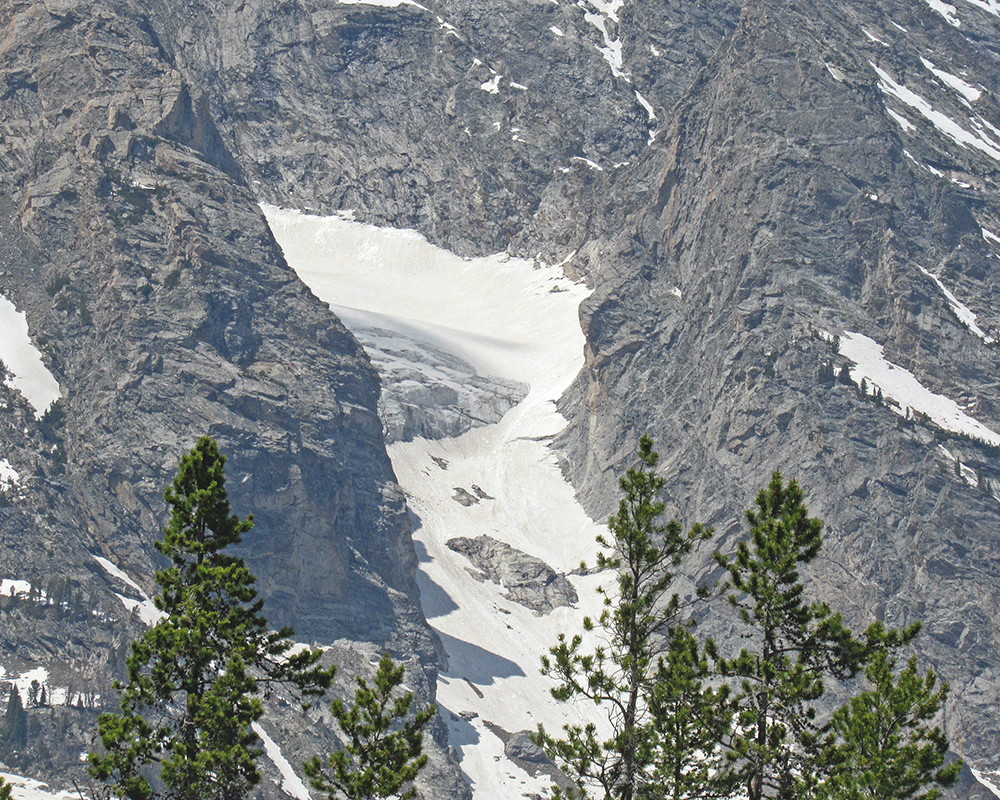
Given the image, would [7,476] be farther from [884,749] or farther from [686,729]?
[884,749]

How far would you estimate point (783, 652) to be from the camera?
3638cm

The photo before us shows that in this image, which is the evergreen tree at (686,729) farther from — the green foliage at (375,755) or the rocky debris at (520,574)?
the rocky debris at (520,574)

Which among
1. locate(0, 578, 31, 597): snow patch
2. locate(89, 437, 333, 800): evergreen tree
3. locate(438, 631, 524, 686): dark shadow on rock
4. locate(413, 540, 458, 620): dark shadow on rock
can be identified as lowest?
locate(413, 540, 458, 620): dark shadow on rock

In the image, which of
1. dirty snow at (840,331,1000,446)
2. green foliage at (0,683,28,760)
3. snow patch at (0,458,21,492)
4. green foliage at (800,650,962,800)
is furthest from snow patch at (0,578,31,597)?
green foliage at (800,650,962,800)

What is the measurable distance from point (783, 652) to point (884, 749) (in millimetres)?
3254

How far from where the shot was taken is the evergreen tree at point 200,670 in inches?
1395

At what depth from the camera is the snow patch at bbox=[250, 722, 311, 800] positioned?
124875 millimetres

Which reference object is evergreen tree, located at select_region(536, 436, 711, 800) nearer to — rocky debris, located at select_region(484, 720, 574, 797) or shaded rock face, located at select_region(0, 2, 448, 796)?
shaded rock face, located at select_region(0, 2, 448, 796)

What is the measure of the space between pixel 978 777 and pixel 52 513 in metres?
91.9

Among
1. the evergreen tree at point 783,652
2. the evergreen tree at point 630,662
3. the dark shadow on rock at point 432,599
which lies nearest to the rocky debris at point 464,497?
the dark shadow on rock at point 432,599

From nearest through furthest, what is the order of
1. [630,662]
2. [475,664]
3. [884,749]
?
[884,749]
[630,662]
[475,664]

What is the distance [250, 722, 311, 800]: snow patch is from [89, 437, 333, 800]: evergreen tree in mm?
90062

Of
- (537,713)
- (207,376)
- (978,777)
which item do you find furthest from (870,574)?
(207,376)

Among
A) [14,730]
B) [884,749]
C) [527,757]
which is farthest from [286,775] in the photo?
[884,749]
